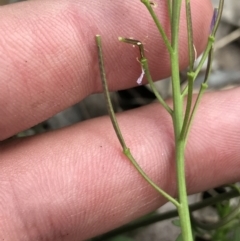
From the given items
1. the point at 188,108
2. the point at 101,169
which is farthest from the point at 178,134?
the point at 101,169

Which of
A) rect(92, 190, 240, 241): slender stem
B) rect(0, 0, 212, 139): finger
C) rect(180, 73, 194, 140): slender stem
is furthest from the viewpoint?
rect(92, 190, 240, 241): slender stem

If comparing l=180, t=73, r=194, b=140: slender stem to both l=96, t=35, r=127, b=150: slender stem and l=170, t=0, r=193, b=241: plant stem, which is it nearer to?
l=170, t=0, r=193, b=241: plant stem

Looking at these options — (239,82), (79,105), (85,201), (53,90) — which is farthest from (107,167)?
(239,82)

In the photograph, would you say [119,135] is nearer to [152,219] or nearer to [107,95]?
[107,95]

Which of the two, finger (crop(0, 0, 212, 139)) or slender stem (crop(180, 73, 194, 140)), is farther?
finger (crop(0, 0, 212, 139))

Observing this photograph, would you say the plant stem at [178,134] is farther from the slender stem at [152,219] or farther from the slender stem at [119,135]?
the slender stem at [152,219]

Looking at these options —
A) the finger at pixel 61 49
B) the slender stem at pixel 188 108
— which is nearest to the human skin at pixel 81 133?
the finger at pixel 61 49

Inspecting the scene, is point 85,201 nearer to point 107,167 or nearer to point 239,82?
point 107,167

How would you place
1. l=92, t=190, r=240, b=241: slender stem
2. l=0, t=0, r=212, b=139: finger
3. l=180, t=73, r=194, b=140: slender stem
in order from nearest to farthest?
l=180, t=73, r=194, b=140: slender stem
l=0, t=0, r=212, b=139: finger
l=92, t=190, r=240, b=241: slender stem

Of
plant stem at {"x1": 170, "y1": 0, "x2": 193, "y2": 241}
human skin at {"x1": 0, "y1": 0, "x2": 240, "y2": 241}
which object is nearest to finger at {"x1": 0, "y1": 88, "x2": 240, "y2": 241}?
human skin at {"x1": 0, "y1": 0, "x2": 240, "y2": 241}

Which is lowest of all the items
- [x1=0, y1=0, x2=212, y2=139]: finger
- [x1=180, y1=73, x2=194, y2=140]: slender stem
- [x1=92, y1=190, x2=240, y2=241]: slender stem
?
→ [x1=92, y1=190, x2=240, y2=241]: slender stem
